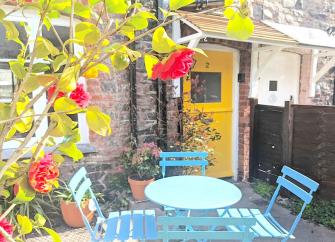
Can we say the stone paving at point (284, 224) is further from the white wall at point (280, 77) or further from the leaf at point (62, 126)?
the leaf at point (62, 126)

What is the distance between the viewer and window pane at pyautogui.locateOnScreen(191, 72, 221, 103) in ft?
16.2

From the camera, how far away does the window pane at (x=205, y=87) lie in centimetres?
493

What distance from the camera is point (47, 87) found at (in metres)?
0.87

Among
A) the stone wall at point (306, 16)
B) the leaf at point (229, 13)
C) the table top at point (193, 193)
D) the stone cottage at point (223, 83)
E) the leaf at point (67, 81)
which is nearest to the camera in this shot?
the leaf at point (67, 81)

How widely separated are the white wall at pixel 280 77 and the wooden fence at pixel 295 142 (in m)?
0.58

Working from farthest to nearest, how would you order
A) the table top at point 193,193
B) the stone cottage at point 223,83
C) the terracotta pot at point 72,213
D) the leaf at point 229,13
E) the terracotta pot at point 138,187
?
1. the stone cottage at point 223,83
2. the terracotta pot at point 138,187
3. the terracotta pot at point 72,213
4. the table top at point 193,193
5. the leaf at point 229,13

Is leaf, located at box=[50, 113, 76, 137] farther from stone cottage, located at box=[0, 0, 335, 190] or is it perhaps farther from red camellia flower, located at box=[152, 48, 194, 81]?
stone cottage, located at box=[0, 0, 335, 190]

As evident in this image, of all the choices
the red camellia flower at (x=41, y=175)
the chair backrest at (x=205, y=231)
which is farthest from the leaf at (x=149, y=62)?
the chair backrest at (x=205, y=231)

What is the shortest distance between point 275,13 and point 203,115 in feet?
8.39

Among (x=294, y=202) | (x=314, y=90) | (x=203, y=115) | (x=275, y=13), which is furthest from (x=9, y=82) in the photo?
(x=314, y=90)

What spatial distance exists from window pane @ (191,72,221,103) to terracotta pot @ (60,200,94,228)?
2407 millimetres

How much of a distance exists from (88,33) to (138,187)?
3.41 meters

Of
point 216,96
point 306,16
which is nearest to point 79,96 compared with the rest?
point 216,96

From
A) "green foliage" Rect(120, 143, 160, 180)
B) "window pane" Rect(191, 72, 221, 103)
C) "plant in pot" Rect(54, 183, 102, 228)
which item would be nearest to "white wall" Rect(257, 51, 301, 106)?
"window pane" Rect(191, 72, 221, 103)
